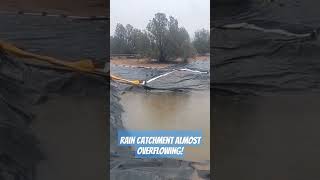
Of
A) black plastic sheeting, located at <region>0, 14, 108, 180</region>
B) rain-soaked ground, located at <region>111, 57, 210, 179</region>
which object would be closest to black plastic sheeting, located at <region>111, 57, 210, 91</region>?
rain-soaked ground, located at <region>111, 57, 210, 179</region>

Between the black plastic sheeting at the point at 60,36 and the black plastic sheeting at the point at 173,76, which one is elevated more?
the black plastic sheeting at the point at 60,36

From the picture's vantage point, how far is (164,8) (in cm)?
402

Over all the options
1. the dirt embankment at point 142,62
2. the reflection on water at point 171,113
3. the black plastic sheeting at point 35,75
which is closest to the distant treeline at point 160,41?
the dirt embankment at point 142,62

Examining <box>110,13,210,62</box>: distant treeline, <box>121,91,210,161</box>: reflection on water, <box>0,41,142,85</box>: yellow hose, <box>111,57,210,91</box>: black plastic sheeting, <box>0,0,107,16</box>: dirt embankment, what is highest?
<box>0,0,107,16</box>: dirt embankment

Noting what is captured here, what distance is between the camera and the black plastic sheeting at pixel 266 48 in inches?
160

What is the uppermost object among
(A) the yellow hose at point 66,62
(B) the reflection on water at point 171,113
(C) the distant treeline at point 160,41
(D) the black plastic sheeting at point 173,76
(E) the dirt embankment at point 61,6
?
(E) the dirt embankment at point 61,6

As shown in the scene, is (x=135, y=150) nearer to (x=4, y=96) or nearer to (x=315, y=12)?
(x=4, y=96)

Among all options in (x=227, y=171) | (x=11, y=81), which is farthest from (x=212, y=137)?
(x=11, y=81)

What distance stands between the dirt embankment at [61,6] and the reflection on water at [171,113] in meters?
0.71

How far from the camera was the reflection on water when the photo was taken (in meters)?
4.11

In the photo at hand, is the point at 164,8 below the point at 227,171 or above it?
above

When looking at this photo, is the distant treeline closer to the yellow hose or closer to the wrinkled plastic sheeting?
the yellow hose

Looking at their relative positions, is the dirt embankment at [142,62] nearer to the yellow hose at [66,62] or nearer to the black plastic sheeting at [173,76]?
the black plastic sheeting at [173,76]

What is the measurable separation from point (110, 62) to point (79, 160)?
830mm
